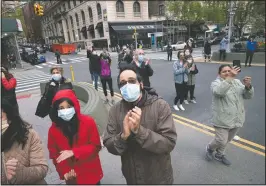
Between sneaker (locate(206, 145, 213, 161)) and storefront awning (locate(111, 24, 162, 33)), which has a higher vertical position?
storefront awning (locate(111, 24, 162, 33))

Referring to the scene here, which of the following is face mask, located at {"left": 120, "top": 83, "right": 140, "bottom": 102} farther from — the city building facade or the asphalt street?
the city building facade

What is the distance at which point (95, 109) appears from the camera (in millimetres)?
4645

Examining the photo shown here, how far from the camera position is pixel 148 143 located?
1719 millimetres

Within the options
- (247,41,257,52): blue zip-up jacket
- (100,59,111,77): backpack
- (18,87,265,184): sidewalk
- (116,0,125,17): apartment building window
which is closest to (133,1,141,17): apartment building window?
(116,0,125,17): apartment building window

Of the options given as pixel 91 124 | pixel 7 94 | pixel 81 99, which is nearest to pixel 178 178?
pixel 91 124

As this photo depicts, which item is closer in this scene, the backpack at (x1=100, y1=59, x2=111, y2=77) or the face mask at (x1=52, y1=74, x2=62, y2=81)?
the face mask at (x1=52, y1=74, x2=62, y2=81)

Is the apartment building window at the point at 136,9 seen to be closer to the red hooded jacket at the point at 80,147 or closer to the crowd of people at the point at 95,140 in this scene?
the crowd of people at the point at 95,140

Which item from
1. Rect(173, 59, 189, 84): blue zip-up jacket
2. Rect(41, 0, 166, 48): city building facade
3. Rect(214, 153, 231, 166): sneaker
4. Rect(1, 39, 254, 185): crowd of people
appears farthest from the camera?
Rect(41, 0, 166, 48): city building facade

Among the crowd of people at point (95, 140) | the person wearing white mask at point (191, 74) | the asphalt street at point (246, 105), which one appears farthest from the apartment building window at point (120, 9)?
the crowd of people at point (95, 140)

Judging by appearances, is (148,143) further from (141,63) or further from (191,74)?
(191,74)

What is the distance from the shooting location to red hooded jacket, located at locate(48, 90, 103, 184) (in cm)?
228

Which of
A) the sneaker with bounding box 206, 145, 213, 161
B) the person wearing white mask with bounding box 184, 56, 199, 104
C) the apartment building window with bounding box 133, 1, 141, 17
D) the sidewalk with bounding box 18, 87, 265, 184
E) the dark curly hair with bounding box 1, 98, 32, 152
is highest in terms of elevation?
the apartment building window with bounding box 133, 1, 141, 17

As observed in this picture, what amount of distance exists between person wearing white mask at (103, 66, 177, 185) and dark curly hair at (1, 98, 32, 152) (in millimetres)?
801

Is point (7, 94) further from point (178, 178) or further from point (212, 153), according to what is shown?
point (212, 153)
